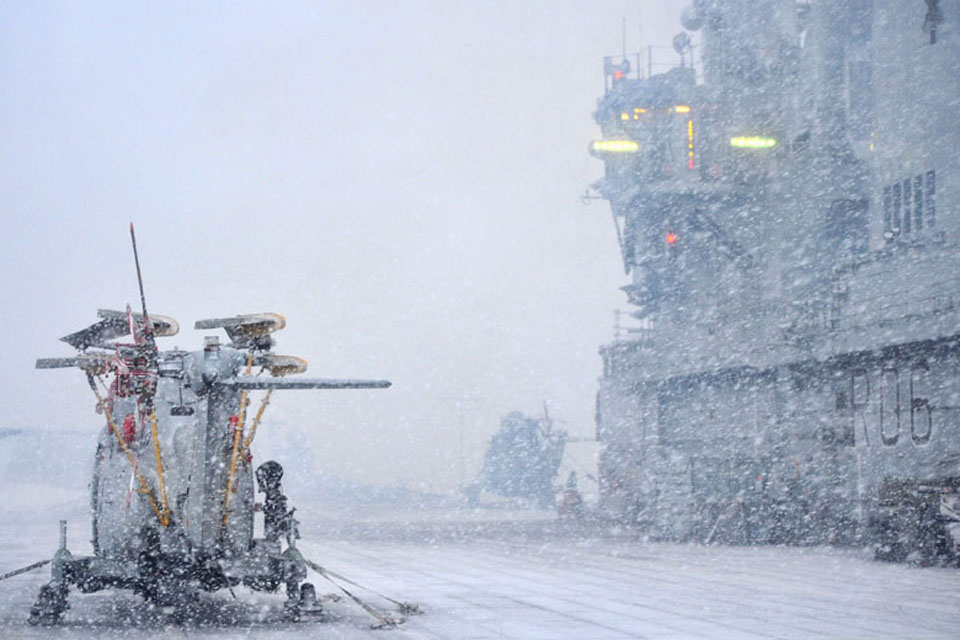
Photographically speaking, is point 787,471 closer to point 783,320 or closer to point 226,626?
point 783,320

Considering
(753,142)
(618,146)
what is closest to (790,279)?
(753,142)

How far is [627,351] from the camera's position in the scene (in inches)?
1783

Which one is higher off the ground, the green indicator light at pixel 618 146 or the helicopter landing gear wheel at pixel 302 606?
the green indicator light at pixel 618 146

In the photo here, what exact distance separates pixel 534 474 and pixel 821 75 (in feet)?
192

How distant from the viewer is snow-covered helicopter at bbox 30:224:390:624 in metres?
12.7

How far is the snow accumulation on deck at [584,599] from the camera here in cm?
1219

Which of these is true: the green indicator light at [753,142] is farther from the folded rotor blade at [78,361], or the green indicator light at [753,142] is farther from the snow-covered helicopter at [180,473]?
the folded rotor blade at [78,361]

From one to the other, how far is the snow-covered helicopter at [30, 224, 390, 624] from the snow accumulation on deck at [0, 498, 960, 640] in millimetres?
559

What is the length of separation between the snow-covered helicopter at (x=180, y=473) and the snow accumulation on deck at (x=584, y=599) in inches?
22.0

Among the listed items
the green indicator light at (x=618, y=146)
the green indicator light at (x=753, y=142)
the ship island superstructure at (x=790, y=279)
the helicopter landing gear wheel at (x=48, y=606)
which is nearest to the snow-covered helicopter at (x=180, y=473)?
the helicopter landing gear wheel at (x=48, y=606)

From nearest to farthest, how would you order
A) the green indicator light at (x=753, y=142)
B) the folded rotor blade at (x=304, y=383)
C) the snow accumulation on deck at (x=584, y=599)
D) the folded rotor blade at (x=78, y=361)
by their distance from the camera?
the snow accumulation on deck at (x=584, y=599) → the folded rotor blade at (x=304, y=383) → the folded rotor blade at (x=78, y=361) → the green indicator light at (x=753, y=142)

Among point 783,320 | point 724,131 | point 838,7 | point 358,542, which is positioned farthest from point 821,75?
point 358,542

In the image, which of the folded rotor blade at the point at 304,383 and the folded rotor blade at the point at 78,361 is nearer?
the folded rotor blade at the point at 304,383

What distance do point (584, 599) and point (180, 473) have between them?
20.1ft
